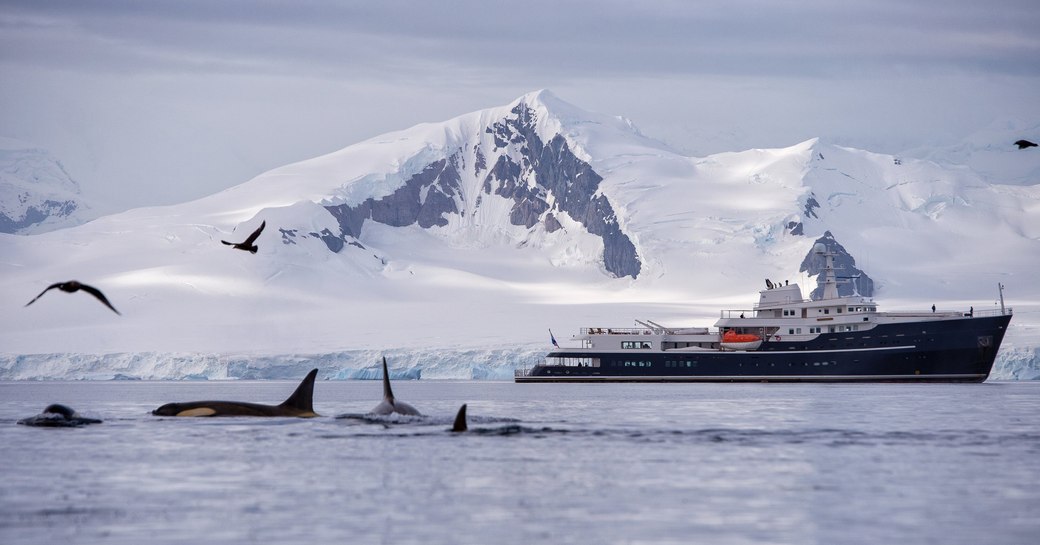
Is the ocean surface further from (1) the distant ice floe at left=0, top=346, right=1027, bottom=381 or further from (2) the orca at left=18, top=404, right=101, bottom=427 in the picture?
(1) the distant ice floe at left=0, top=346, right=1027, bottom=381

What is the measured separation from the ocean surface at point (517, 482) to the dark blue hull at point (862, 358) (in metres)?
66.2

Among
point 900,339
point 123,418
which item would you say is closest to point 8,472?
point 123,418

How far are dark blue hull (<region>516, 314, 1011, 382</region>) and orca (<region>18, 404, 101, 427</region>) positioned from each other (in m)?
78.1

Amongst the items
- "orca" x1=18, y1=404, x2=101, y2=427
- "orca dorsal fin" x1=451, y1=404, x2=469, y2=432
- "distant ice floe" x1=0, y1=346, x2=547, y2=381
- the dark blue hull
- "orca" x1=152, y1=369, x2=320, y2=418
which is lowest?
"orca dorsal fin" x1=451, y1=404, x2=469, y2=432

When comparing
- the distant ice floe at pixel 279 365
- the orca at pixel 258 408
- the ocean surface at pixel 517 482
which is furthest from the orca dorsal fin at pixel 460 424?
the distant ice floe at pixel 279 365

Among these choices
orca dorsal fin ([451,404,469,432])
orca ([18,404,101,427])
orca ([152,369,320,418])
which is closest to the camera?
orca dorsal fin ([451,404,469,432])

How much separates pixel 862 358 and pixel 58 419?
262 ft

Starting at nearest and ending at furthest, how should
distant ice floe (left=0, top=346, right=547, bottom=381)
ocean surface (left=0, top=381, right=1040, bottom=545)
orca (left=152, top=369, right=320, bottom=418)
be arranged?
ocean surface (left=0, top=381, right=1040, bottom=545) < orca (left=152, top=369, right=320, bottom=418) < distant ice floe (left=0, top=346, right=547, bottom=381)

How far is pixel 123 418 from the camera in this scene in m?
55.5

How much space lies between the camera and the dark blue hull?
11525 cm

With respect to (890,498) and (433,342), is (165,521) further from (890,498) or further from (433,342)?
(433,342)

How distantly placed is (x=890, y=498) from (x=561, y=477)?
7283mm

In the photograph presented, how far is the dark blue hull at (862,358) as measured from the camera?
378ft

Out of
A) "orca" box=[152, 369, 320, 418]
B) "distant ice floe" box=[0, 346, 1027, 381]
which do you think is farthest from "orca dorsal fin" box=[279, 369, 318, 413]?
"distant ice floe" box=[0, 346, 1027, 381]
